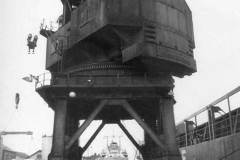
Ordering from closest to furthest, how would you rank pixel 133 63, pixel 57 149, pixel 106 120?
1. pixel 57 149
2. pixel 133 63
3. pixel 106 120

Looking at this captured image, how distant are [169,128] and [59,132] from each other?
5.31m

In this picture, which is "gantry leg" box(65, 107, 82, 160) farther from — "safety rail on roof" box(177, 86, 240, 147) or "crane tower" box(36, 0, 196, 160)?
"safety rail on roof" box(177, 86, 240, 147)

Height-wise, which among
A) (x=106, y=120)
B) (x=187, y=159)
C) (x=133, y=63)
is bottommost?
(x=187, y=159)

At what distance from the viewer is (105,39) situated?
642 inches

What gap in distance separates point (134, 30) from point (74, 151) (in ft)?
26.0

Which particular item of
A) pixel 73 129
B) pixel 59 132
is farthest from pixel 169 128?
pixel 73 129

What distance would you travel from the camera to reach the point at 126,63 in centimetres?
1623

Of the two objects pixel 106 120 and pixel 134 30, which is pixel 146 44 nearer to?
pixel 134 30

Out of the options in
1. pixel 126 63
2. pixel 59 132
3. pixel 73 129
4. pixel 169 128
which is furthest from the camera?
pixel 73 129

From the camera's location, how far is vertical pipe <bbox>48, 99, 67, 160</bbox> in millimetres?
14591

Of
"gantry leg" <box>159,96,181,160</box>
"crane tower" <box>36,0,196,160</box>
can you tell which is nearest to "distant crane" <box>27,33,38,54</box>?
"crane tower" <box>36,0,196,160</box>

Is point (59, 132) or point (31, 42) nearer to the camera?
point (59, 132)

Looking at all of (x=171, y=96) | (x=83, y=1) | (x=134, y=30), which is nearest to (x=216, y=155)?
(x=171, y=96)

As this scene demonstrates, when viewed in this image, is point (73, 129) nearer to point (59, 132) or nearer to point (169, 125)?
point (59, 132)
